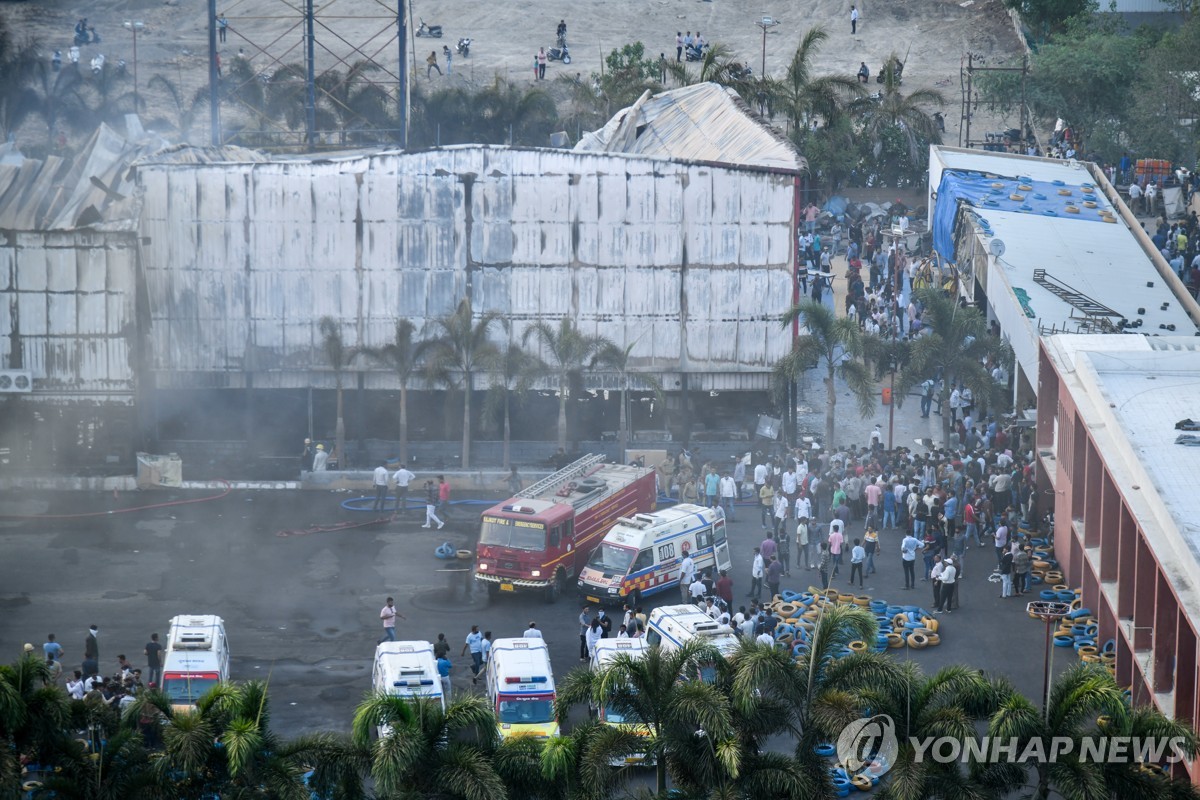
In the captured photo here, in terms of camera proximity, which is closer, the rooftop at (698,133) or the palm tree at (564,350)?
the palm tree at (564,350)

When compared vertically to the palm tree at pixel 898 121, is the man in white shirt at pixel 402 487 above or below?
below

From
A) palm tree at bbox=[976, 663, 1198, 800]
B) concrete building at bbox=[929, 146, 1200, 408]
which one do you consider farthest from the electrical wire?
palm tree at bbox=[976, 663, 1198, 800]

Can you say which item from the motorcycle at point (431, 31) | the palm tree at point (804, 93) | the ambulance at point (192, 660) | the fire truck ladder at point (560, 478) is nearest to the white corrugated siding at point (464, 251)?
the fire truck ladder at point (560, 478)

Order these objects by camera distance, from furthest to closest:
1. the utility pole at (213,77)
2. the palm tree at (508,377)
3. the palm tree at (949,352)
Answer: the utility pole at (213,77) < the palm tree at (508,377) < the palm tree at (949,352)

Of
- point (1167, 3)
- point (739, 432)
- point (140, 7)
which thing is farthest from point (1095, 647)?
point (140, 7)

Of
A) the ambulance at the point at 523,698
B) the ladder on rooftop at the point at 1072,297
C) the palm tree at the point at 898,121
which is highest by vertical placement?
the palm tree at the point at 898,121

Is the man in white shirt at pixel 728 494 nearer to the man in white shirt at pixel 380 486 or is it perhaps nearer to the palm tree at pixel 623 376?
the palm tree at pixel 623 376
